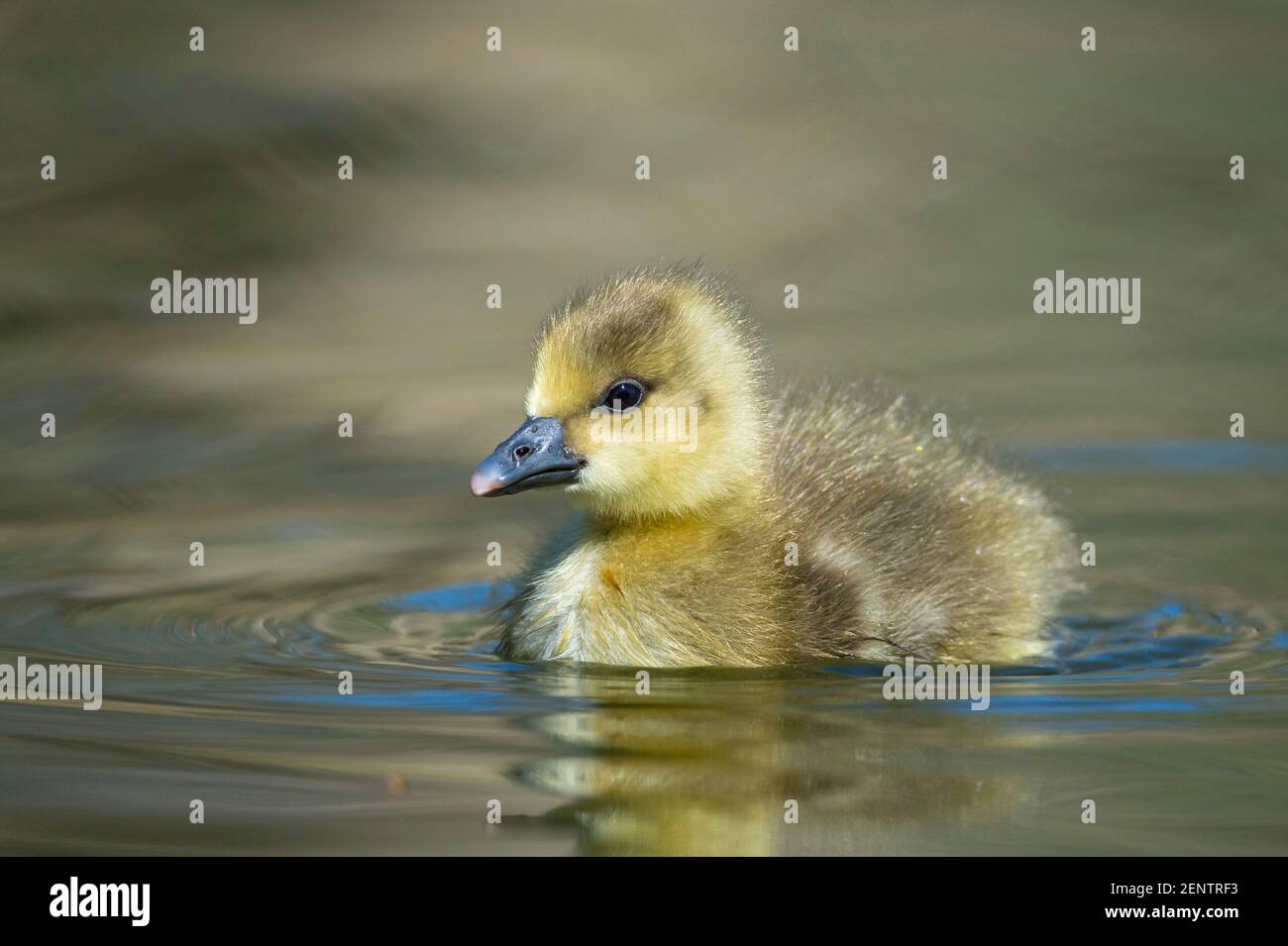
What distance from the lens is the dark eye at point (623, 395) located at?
6473 millimetres

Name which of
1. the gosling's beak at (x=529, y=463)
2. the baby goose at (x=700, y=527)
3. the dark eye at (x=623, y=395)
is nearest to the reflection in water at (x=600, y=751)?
the baby goose at (x=700, y=527)

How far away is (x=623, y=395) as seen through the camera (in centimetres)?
649

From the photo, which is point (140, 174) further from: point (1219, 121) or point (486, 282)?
point (1219, 121)

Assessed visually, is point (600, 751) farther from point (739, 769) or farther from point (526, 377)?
point (526, 377)

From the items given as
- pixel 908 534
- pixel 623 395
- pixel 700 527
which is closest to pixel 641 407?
pixel 623 395

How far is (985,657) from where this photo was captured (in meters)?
6.77

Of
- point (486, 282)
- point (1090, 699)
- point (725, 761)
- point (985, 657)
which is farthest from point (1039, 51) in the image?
point (725, 761)

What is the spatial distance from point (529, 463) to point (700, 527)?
593 mm

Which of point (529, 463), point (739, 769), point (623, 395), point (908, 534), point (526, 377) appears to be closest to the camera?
point (739, 769)

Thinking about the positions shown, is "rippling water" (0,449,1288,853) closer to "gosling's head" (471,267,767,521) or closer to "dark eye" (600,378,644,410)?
"gosling's head" (471,267,767,521)

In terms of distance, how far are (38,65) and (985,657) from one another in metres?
7.02

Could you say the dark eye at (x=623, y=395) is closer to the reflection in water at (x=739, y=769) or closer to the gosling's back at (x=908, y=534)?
the gosling's back at (x=908, y=534)

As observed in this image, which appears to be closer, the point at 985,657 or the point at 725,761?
the point at 725,761

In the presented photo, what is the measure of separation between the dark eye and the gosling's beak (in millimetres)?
173
